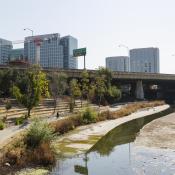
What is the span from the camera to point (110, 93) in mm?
94625

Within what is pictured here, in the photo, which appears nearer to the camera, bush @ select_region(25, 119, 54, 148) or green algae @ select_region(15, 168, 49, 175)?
green algae @ select_region(15, 168, 49, 175)

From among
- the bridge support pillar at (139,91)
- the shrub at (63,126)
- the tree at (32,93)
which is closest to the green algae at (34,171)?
the shrub at (63,126)

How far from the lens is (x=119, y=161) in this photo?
1257 inches

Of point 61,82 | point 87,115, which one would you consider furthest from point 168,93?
point 87,115

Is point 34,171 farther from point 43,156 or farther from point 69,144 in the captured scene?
point 69,144

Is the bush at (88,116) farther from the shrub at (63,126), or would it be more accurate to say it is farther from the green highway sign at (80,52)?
the green highway sign at (80,52)

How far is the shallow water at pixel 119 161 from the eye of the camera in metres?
27.9

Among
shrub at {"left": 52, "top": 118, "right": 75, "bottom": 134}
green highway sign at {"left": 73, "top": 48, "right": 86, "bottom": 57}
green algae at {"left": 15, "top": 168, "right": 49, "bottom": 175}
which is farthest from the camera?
green highway sign at {"left": 73, "top": 48, "right": 86, "bottom": 57}

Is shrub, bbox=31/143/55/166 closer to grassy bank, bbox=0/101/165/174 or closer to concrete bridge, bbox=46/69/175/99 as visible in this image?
grassy bank, bbox=0/101/165/174

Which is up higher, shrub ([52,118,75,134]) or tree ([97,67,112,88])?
tree ([97,67,112,88])

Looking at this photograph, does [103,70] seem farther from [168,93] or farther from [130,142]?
[168,93]

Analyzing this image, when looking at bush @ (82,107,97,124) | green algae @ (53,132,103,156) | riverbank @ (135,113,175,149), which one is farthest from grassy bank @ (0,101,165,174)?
bush @ (82,107,97,124)

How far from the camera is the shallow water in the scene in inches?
1098

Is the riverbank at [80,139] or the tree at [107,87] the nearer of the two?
the riverbank at [80,139]
